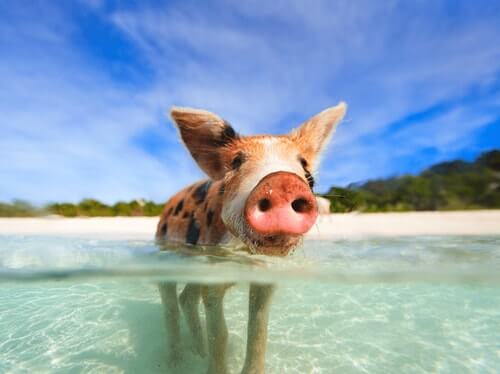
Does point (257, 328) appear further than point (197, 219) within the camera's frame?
No

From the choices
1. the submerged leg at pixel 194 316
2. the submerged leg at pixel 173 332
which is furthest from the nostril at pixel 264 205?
the submerged leg at pixel 173 332

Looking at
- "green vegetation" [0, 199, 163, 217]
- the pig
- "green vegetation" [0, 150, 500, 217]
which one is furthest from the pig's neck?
"green vegetation" [0, 199, 163, 217]

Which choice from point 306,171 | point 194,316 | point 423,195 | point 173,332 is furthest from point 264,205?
point 423,195

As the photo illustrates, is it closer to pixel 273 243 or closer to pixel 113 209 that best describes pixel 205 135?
pixel 273 243

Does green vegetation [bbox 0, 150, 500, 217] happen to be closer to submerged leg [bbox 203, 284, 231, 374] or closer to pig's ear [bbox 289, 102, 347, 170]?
pig's ear [bbox 289, 102, 347, 170]

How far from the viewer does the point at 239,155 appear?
3910 millimetres

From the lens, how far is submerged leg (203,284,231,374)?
420cm

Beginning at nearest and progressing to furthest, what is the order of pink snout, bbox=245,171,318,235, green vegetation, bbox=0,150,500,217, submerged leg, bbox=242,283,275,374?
pink snout, bbox=245,171,318,235 < submerged leg, bbox=242,283,275,374 < green vegetation, bbox=0,150,500,217

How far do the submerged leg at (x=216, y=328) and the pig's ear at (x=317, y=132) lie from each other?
1.70m

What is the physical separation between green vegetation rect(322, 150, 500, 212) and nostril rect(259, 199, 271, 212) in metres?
4.77

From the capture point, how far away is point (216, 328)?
4.20m

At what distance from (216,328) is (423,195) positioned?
44.7 feet

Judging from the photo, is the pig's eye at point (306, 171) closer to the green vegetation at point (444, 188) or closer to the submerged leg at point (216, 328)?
the submerged leg at point (216, 328)

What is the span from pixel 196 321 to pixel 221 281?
0.87 meters
